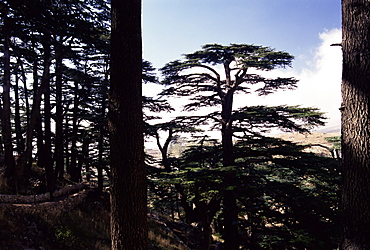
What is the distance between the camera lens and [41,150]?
17.5 metres

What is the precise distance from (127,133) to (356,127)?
3777 millimetres

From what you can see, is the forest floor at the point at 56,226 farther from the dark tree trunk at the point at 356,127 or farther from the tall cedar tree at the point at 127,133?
the dark tree trunk at the point at 356,127

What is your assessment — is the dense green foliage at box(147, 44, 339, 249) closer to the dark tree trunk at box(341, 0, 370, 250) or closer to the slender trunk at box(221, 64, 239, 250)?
the slender trunk at box(221, 64, 239, 250)

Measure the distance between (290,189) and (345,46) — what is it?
6.73 metres

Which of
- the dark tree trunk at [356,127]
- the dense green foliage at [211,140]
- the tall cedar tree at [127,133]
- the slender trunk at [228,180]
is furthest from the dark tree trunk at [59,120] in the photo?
the dark tree trunk at [356,127]

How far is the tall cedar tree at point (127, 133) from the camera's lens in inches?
127

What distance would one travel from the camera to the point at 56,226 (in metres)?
8.20

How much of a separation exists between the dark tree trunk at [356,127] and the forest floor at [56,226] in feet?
25.2

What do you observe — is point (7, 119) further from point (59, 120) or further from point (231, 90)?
point (231, 90)

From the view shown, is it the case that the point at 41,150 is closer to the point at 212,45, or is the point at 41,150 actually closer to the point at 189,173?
the point at 189,173

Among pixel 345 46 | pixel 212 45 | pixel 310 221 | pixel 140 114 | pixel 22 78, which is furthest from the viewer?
pixel 22 78

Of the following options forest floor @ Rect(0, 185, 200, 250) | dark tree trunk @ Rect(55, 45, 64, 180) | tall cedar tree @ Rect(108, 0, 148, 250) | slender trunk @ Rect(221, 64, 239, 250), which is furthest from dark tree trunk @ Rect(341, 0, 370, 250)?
dark tree trunk @ Rect(55, 45, 64, 180)

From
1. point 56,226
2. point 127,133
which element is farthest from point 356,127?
point 56,226

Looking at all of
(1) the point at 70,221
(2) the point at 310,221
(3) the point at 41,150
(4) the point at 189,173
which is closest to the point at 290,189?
(2) the point at 310,221
